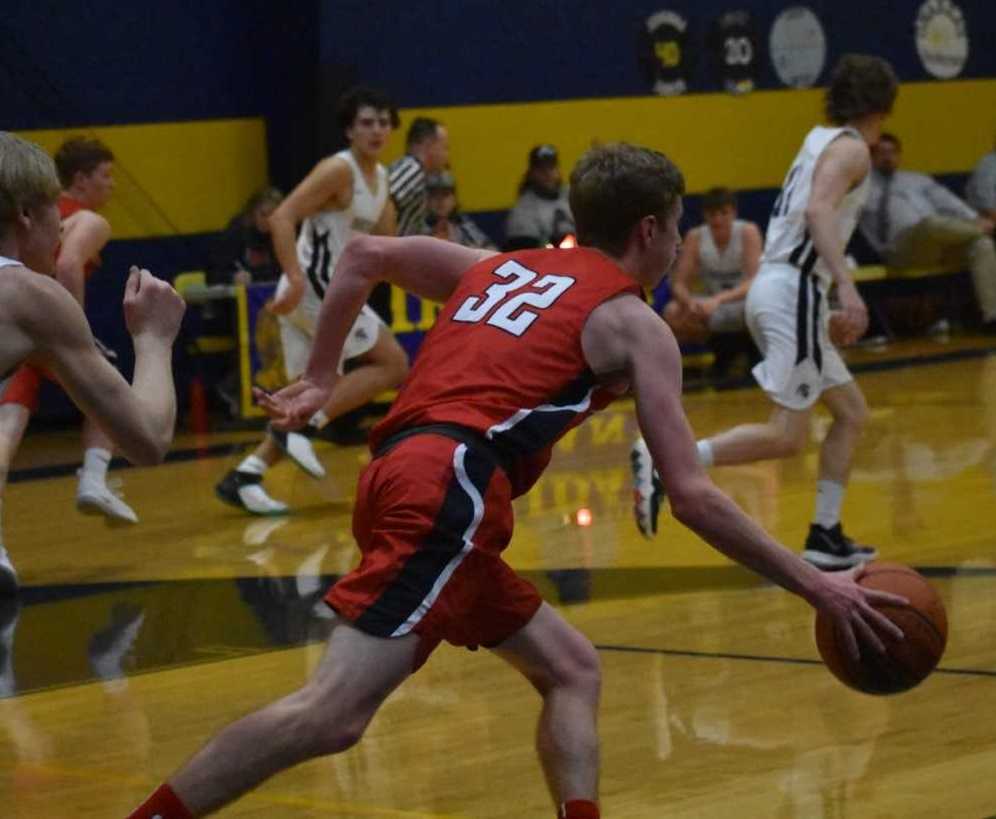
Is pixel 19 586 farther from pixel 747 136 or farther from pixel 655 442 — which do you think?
pixel 747 136

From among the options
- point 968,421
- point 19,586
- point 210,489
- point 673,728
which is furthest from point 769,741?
point 968,421

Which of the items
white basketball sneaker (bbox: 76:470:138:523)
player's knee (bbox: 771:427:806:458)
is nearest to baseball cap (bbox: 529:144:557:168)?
white basketball sneaker (bbox: 76:470:138:523)

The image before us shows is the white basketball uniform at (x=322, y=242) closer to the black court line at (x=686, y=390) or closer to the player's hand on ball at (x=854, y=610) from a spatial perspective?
the black court line at (x=686, y=390)

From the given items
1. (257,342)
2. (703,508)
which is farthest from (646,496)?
(257,342)

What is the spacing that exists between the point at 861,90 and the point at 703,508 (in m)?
4.36

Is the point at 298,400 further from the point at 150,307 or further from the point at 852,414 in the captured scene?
the point at 852,414

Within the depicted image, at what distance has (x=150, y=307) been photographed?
13.0ft

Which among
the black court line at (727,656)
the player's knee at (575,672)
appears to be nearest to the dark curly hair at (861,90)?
the black court line at (727,656)

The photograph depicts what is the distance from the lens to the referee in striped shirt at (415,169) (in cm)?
1237

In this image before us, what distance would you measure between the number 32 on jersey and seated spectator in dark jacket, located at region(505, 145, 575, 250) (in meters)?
10.5

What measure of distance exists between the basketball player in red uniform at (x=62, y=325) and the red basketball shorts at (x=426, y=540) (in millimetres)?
423

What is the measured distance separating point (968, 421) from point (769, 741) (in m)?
6.49

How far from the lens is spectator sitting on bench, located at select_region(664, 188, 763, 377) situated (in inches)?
565

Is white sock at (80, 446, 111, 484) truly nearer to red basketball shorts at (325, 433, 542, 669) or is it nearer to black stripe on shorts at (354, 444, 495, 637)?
red basketball shorts at (325, 433, 542, 669)
